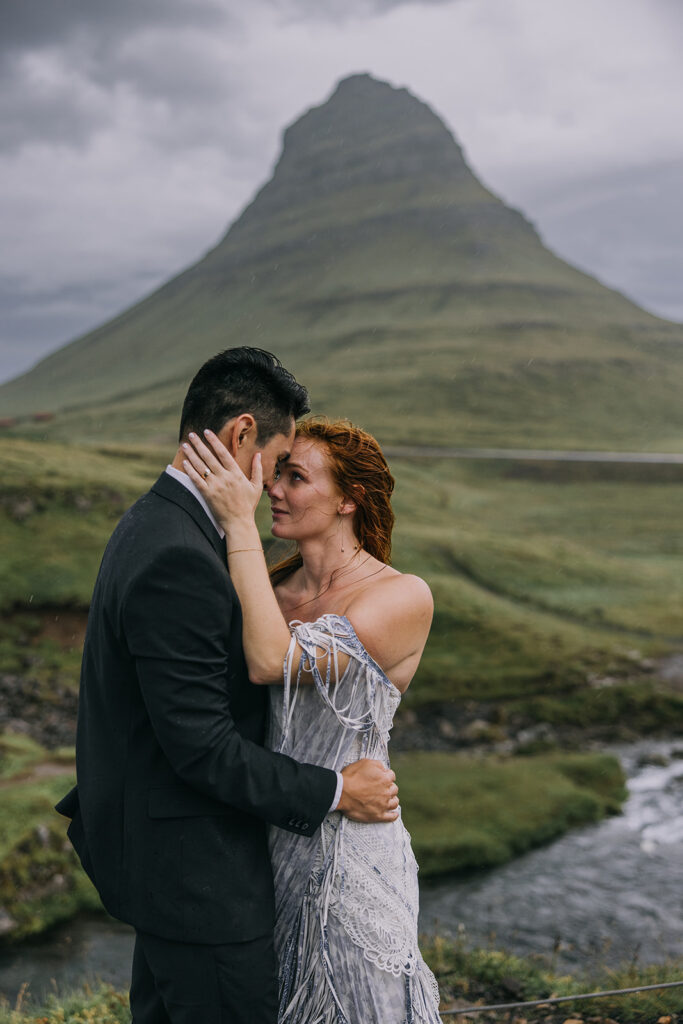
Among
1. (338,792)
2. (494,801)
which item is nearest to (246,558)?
(338,792)

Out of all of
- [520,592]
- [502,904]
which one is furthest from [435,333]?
[502,904]

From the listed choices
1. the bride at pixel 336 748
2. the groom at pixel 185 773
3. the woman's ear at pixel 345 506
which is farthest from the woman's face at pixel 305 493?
the groom at pixel 185 773

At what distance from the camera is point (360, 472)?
15.7ft

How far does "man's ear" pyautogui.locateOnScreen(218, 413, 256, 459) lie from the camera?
163 inches

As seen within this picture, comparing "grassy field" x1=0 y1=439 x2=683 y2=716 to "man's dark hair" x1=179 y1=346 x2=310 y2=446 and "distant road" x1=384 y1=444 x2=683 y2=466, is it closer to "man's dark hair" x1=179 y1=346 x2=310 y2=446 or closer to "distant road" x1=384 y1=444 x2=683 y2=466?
"distant road" x1=384 y1=444 x2=683 y2=466

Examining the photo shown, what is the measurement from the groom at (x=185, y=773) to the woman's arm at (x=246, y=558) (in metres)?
0.07

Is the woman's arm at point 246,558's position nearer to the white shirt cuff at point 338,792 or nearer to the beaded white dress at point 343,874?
the beaded white dress at point 343,874

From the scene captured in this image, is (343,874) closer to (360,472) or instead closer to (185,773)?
(185,773)

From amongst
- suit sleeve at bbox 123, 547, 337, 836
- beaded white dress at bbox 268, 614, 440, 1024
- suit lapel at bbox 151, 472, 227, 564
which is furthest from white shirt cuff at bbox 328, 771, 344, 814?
suit lapel at bbox 151, 472, 227, 564

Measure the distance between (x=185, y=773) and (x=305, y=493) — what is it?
5.76ft

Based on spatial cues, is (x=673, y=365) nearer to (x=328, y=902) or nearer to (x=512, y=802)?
(x=512, y=802)

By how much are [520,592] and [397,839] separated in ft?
127

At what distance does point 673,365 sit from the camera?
171 metres

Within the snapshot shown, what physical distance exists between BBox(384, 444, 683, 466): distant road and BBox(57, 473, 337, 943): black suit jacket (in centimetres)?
8095
